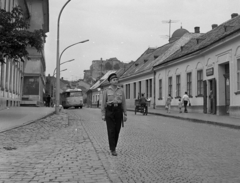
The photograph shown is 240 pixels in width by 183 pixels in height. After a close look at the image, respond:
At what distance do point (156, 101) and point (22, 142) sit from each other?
28.5m

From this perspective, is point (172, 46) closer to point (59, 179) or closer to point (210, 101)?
point (210, 101)

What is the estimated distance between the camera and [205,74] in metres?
25.1

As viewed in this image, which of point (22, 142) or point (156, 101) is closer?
point (22, 142)

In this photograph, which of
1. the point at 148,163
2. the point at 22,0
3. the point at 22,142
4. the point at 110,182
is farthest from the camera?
the point at 22,0

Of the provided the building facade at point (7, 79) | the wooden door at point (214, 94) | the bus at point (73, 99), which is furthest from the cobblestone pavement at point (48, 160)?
the bus at point (73, 99)

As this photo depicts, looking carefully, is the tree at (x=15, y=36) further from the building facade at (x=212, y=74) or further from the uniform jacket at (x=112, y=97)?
the building facade at (x=212, y=74)

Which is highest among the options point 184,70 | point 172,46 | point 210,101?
point 172,46

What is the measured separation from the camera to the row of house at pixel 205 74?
20.4 metres

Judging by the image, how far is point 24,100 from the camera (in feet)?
137

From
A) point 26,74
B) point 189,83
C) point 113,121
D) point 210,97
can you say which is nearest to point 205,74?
point 210,97

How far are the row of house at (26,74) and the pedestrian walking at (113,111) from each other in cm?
1903

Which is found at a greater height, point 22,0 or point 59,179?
point 22,0

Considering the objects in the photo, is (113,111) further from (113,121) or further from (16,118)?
(16,118)

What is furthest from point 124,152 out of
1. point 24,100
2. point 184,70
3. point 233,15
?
point 24,100
